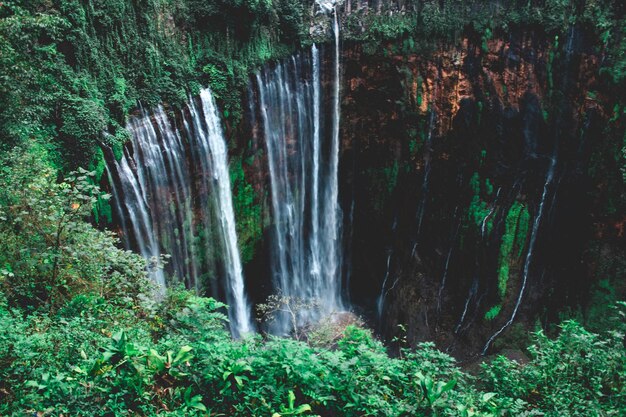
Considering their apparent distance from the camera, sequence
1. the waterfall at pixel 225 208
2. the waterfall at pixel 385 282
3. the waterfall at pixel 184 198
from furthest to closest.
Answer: the waterfall at pixel 385 282 → the waterfall at pixel 225 208 → the waterfall at pixel 184 198

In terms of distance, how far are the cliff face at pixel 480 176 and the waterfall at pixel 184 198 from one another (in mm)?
1356

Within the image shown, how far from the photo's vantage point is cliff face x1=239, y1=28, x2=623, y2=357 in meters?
12.6

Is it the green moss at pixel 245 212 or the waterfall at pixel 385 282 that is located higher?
the green moss at pixel 245 212

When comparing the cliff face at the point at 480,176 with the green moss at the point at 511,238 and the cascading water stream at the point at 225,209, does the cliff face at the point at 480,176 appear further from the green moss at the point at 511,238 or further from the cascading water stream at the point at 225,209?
the cascading water stream at the point at 225,209

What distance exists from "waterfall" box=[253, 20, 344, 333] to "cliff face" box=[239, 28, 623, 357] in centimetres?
53

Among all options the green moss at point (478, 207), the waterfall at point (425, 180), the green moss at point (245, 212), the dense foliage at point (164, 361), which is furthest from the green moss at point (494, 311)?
the dense foliage at point (164, 361)

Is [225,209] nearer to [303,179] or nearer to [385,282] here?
[303,179]

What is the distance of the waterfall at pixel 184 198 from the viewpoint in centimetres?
929

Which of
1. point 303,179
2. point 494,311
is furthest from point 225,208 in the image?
point 494,311

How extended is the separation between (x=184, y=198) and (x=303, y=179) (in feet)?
13.5

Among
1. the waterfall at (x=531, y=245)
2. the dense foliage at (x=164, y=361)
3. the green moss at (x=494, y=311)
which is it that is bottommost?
the green moss at (x=494, y=311)

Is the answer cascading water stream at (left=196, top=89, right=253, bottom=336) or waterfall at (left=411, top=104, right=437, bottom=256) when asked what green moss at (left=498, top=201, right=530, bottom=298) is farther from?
cascading water stream at (left=196, top=89, right=253, bottom=336)

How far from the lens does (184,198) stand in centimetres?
1059

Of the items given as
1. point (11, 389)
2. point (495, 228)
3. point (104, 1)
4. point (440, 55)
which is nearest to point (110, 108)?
point (104, 1)
